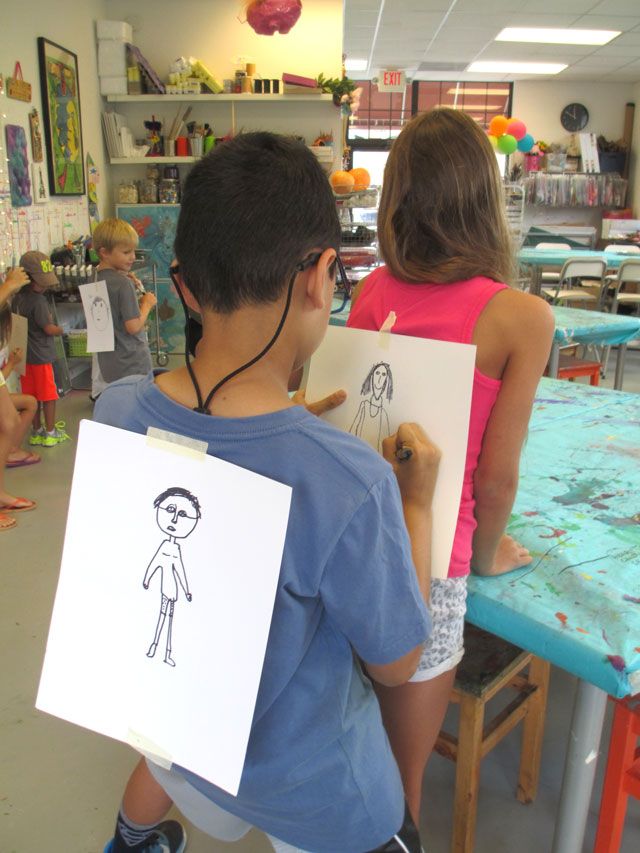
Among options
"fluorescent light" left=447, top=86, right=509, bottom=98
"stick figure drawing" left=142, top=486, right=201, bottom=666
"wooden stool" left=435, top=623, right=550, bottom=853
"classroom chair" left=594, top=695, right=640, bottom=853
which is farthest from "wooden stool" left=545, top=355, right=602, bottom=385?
"fluorescent light" left=447, top=86, right=509, bottom=98

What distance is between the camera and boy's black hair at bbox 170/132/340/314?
2.19ft

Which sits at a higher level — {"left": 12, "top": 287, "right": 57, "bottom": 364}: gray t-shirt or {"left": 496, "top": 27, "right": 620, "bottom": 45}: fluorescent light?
{"left": 496, "top": 27, "right": 620, "bottom": 45}: fluorescent light

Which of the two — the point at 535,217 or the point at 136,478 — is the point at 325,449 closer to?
the point at 136,478

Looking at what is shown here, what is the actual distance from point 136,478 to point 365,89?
423 inches

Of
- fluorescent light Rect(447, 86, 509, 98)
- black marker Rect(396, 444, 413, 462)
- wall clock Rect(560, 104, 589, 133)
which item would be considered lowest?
black marker Rect(396, 444, 413, 462)

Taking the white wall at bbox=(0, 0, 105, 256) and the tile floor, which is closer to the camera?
the tile floor

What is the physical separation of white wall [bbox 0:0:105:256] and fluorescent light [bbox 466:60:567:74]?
5.24m

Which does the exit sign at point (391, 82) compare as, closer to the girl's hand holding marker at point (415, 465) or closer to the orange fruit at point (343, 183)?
the orange fruit at point (343, 183)

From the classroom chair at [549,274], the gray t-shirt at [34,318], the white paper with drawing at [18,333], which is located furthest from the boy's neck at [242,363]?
the classroom chair at [549,274]

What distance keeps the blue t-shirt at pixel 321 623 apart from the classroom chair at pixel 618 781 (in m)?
0.50

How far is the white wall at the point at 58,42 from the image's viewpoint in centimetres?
393

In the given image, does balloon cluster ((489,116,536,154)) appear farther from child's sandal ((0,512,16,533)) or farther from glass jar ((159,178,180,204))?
child's sandal ((0,512,16,533))

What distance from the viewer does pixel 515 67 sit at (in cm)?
871

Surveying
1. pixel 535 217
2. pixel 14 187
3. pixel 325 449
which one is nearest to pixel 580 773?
pixel 325 449
